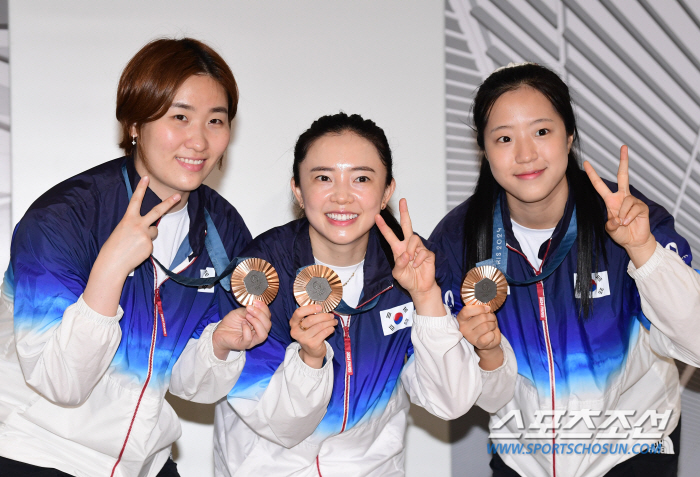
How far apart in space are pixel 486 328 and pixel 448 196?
5.22 ft

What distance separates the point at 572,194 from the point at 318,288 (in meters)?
1.14

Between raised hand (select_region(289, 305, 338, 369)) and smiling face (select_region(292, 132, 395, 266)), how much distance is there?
338 mm

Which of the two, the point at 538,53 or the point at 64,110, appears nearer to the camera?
the point at 64,110

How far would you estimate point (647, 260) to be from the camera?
2295 millimetres

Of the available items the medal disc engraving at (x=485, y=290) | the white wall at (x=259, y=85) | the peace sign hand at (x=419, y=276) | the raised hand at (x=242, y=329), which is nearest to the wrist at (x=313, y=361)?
the raised hand at (x=242, y=329)

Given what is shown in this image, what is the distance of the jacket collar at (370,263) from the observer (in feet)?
8.39

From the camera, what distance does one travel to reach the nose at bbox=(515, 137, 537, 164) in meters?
2.47

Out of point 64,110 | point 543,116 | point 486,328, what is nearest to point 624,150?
point 543,116

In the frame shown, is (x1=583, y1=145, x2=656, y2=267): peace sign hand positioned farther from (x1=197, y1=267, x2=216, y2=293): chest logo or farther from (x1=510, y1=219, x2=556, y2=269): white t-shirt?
(x1=197, y1=267, x2=216, y2=293): chest logo

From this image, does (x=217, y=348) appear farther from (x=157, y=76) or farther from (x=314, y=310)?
(x=157, y=76)

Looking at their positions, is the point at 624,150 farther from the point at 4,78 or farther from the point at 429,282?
the point at 4,78

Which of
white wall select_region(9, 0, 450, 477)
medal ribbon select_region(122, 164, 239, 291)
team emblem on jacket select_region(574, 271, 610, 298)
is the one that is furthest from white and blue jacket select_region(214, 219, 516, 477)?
white wall select_region(9, 0, 450, 477)

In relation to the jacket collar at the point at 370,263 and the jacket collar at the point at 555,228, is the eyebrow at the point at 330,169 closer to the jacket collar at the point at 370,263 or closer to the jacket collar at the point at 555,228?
the jacket collar at the point at 370,263

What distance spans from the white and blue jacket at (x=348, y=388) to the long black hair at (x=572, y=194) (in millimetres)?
392
